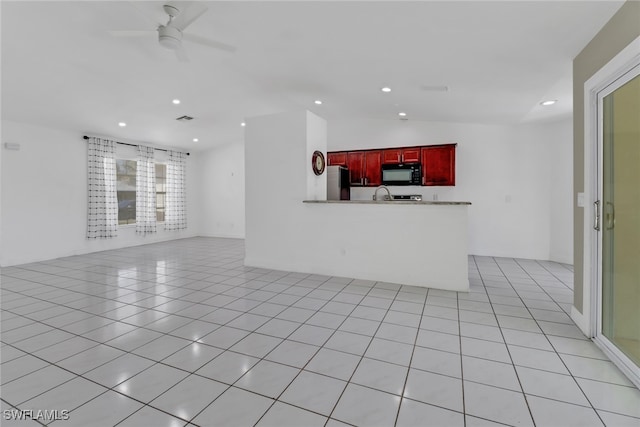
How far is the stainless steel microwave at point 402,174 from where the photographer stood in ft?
18.5

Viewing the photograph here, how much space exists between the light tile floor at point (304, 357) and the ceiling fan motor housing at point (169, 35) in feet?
8.01

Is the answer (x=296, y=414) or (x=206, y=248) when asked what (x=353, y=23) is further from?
(x=206, y=248)

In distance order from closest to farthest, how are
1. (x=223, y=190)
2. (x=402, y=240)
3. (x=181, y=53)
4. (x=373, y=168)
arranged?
(x=181, y=53)
(x=402, y=240)
(x=373, y=168)
(x=223, y=190)

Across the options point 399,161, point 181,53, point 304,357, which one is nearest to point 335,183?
point 399,161

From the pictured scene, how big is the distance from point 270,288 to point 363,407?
225 cm

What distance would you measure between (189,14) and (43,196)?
508cm

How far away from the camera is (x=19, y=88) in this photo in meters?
3.96

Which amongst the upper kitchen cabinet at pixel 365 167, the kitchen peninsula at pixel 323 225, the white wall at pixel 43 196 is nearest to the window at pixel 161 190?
the white wall at pixel 43 196

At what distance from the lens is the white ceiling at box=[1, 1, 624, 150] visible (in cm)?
238

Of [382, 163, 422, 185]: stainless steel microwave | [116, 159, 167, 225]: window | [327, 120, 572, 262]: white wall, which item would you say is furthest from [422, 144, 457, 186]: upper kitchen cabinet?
[116, 159, 167, 225]: window

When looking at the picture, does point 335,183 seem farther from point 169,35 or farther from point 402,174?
point 169,35

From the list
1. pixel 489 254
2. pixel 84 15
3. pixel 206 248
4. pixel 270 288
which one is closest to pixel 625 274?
pixel 270 288

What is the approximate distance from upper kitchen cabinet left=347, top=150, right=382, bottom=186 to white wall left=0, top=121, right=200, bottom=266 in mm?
5404

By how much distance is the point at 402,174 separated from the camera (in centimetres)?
572
